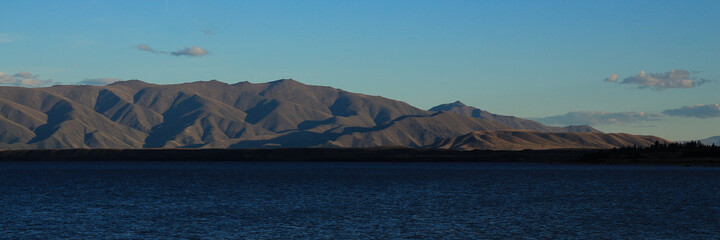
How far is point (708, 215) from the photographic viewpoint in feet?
212

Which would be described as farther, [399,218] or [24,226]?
[399,218]

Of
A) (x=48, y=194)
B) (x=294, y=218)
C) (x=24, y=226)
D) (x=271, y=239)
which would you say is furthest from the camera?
(x=48, y=194)

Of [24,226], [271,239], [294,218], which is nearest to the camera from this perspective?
[271,239]

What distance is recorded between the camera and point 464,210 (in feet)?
230

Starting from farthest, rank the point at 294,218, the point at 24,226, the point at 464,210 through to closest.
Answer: the point at 464,210 → the point at 294,218 → the point at 24,226

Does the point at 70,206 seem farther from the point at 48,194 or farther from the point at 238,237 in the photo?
the point at 238,237

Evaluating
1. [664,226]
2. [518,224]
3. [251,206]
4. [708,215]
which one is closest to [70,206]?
[251,206]

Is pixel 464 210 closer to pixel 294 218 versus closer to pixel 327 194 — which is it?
pixel 294 218

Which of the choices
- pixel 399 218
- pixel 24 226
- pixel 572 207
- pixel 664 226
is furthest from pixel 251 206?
pixel 664 226

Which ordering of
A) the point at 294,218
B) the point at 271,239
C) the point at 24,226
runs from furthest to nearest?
the point at 294,218 < the point at 24,226 < the point at 271,239

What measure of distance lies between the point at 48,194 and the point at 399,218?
49.9 metres

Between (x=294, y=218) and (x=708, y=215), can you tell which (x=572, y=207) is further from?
(x=294, y=218)

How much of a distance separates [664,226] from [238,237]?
30.0 m

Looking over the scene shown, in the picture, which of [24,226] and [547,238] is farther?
[24,226]
